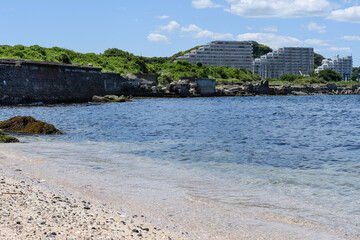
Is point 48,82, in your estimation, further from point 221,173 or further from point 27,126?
point 221,173

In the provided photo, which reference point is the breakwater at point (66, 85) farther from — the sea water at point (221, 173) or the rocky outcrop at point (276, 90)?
the sea water at point (221, 173)

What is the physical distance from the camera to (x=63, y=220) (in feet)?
A: 14.6

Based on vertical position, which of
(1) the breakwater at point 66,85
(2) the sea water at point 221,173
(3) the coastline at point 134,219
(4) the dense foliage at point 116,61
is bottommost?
(2) the sea water at point 221,173

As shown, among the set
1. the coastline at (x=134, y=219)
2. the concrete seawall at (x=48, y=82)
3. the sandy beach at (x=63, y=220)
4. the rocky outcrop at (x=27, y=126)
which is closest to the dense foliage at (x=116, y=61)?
the concrete seawall at (x=48, y=82)

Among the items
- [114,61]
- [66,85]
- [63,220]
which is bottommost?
[63,220]

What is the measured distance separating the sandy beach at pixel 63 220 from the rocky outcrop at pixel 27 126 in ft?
35.2

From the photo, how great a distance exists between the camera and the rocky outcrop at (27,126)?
16.2 metres

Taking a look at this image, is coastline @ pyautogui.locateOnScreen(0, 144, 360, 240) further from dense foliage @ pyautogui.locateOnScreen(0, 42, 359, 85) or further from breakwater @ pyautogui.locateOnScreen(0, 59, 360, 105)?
dense foliage @ pyautogui.locateOnScreen(0, 42, 359, 85)

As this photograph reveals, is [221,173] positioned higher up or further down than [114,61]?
further down

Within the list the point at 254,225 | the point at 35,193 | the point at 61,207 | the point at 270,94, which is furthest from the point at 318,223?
the point at 270,94

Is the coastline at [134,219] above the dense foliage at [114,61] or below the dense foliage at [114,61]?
below

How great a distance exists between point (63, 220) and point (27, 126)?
43.5ft

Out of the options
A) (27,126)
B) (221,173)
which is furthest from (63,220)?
(27,126)

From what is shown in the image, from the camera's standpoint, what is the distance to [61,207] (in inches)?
198
